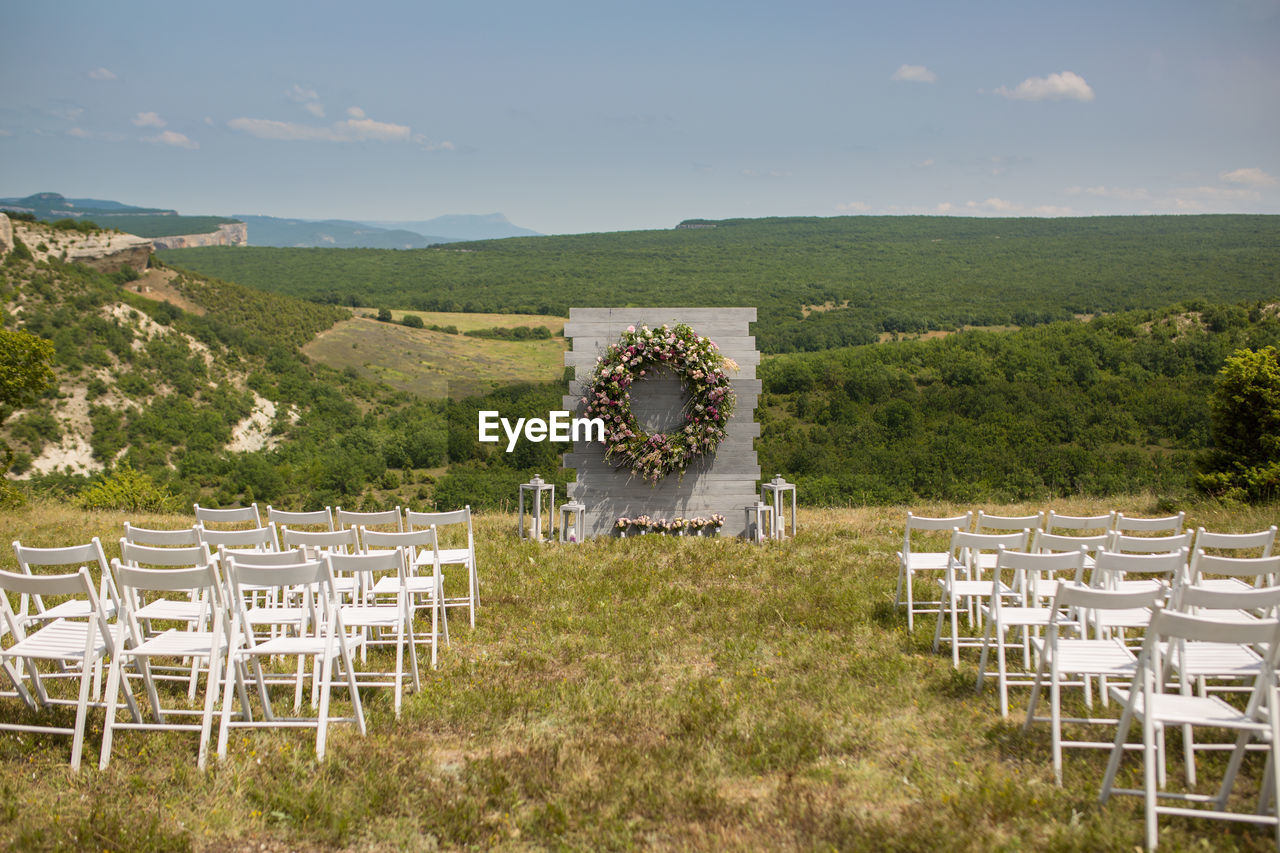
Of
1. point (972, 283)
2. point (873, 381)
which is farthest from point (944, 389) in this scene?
point (972, 283)

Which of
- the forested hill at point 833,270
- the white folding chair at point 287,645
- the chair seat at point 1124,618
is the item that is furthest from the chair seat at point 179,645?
the forested hill at point 833,270

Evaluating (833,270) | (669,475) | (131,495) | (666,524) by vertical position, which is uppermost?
(833,270)

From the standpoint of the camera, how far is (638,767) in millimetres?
3939

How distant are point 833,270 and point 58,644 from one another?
63.3 metres

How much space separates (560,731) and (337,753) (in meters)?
1.08

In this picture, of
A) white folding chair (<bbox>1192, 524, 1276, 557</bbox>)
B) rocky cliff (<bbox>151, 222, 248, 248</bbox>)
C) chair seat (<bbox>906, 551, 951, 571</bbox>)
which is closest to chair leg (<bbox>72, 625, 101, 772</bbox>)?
chair seat (<bbox>906, 551, 951, 571</bbox>)

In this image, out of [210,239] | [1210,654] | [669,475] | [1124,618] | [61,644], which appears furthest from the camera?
[210,239]

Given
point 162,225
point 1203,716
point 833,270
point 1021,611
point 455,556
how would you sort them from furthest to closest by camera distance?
point 162,225 → point 833,270 → point 455,556 → point 1021,611 → point 1203,716

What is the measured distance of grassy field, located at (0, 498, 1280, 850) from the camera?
131 inches

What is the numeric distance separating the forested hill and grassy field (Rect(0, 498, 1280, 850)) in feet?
137

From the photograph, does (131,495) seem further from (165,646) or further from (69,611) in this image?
(165,646)

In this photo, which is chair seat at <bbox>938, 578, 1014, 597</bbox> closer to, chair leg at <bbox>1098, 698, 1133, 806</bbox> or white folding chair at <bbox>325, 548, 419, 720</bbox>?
chair leg at <bbox>1098, 698, 1133, 806</bbox>

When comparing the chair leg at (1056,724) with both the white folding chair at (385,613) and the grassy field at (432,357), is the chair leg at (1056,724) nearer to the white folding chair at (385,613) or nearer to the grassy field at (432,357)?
the white folding chair at (385,613)

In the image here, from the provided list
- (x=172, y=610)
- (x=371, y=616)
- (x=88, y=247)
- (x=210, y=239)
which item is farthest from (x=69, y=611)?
(x=210, y=239)
